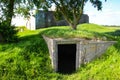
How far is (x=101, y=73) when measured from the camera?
1397 cm

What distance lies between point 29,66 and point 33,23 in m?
18.1

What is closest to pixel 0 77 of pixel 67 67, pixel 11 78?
pixel 11 78

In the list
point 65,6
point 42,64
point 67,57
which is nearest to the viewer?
point 42,64

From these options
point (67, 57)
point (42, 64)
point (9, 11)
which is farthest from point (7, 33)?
point (67, 57)

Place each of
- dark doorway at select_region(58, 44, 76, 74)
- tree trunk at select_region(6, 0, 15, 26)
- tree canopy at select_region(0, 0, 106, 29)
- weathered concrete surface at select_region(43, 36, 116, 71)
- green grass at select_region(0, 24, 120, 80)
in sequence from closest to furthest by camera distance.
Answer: green grass at select_region(0, 24, 120, 80) < weathered concrete surface at select_region(43, 36, 116, 71) < dark doorway at select_region(58, 44, 76, 74) < tree trunk at select_region(6, 0, 15, 26) < tree canopy at select_region(0, 0, 106, 29)

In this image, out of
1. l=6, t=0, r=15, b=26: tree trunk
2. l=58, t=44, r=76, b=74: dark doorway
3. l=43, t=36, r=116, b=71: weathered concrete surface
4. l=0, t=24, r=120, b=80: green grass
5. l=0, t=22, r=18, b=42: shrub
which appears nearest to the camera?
l=0, t=24, r=120, b=80: green grass

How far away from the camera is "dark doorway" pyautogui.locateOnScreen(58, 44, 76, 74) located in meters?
16.6

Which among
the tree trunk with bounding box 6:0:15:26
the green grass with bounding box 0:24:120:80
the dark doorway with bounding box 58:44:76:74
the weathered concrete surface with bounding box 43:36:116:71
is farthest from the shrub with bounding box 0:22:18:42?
the weathered concrete surface with bounding box 43:36:116:71

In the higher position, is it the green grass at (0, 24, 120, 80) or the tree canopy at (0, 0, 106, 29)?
the tree canopy at (0, 0, 106, 29)

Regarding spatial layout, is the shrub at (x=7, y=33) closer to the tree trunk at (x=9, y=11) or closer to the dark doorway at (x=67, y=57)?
the tree trunk at (x=9, y=11)

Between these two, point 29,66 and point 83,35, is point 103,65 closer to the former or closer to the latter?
point 83,35

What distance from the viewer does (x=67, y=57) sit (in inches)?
725

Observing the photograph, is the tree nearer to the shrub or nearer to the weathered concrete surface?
the shrub

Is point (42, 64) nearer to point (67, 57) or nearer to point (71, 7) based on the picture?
point (67, 57)
